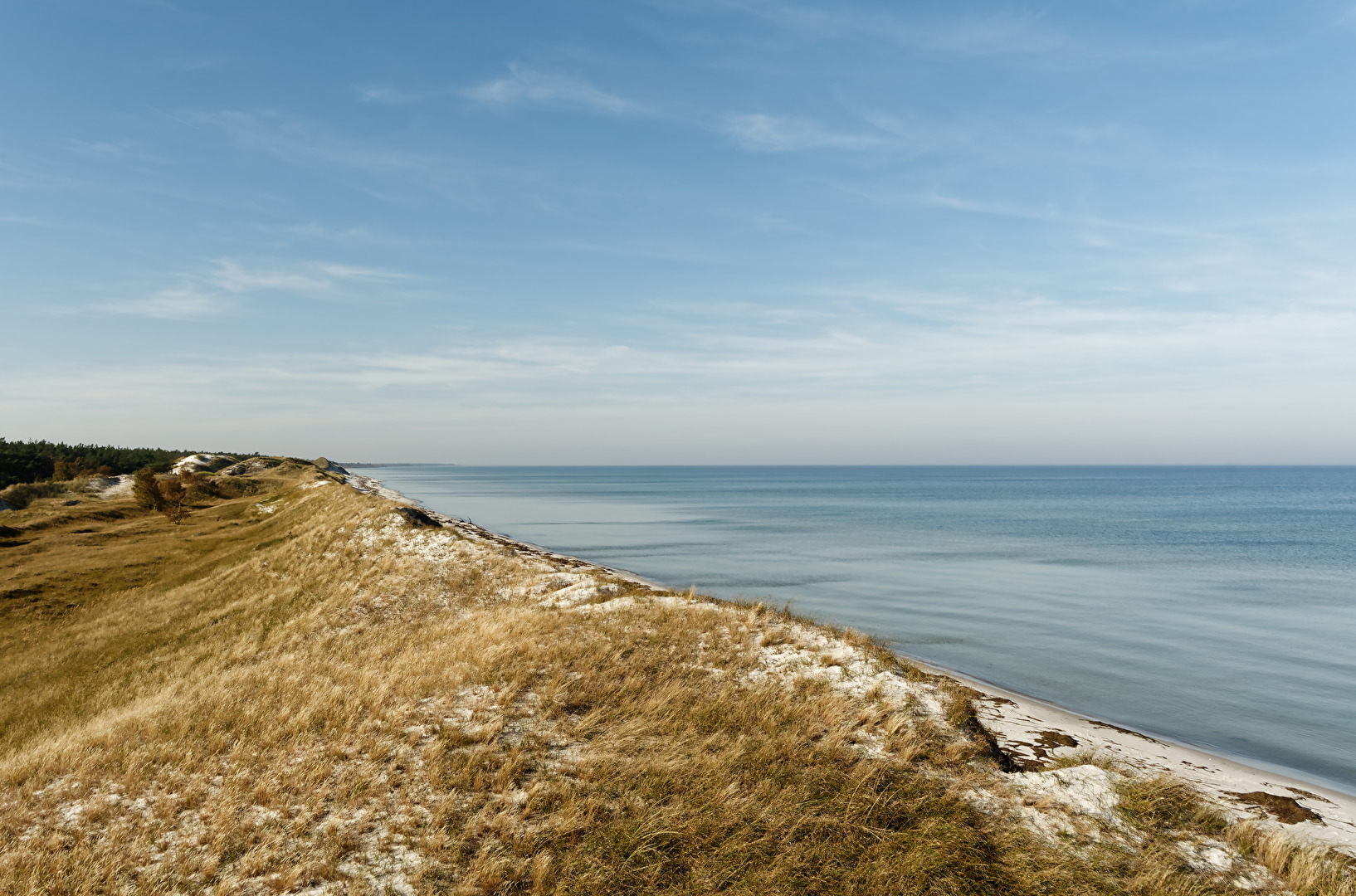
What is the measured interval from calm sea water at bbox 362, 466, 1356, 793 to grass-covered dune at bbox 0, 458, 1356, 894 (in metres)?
9.56

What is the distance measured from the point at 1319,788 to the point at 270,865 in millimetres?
19455

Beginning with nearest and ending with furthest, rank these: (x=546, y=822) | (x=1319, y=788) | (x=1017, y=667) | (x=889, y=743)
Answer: (x=546, y=822) → (x=889, y=743) → (x=1319, y=788) → (x=1017, y=667)

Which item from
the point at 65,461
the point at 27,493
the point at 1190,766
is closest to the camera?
the point at 1190,766

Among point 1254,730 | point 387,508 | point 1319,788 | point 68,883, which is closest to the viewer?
point 68,883

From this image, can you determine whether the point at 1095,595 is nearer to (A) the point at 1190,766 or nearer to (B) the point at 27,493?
(A) the point at 1190,766

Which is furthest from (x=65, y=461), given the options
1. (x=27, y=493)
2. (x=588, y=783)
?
(x=588, y=783)

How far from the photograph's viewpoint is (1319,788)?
14320 millimetres

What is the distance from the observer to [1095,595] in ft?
125

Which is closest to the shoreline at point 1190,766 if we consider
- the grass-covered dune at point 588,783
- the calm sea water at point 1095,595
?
the grass-covered dune at point 588,783

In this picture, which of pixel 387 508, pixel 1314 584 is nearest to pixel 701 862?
pixel 387 508

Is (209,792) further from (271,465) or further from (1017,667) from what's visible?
(271,465)

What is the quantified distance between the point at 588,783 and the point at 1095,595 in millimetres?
37267

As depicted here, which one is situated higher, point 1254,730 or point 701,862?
point 701,862

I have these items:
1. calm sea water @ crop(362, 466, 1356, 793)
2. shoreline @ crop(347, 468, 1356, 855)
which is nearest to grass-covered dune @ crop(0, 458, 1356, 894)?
shoreline @ crop(347, 468, 1356, 855)
